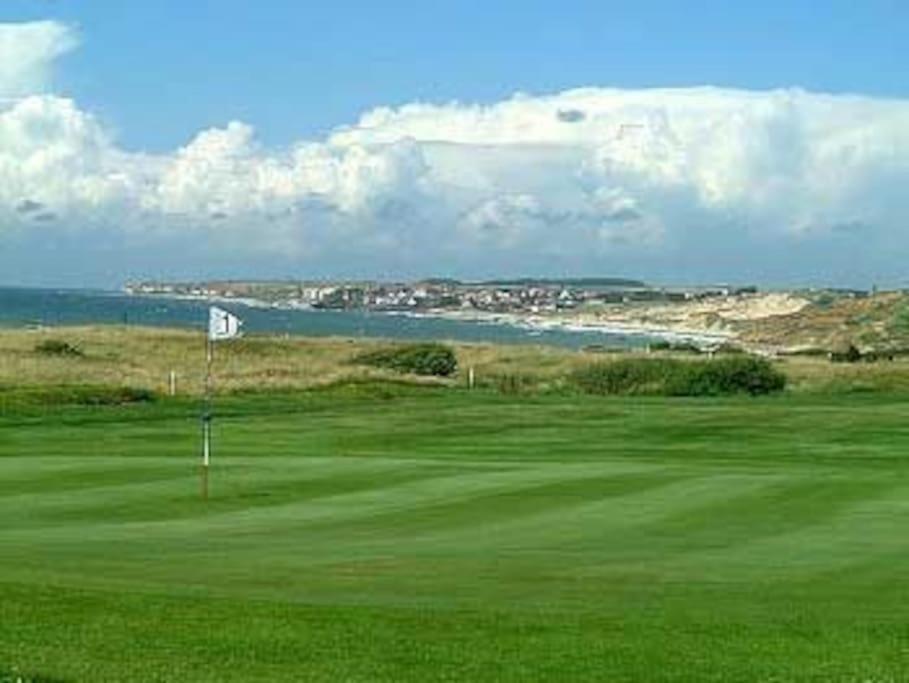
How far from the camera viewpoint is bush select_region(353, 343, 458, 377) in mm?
95250

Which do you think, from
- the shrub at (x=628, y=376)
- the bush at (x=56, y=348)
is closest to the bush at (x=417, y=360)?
the shrub at (x=628, y=376)

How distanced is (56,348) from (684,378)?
3638 centimetres

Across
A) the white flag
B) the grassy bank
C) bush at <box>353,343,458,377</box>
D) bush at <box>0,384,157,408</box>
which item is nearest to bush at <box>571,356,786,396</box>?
the grassy bank

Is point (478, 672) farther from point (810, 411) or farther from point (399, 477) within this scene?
point (810, 411)

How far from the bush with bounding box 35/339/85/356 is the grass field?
167ft

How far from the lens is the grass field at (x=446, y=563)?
14531mm

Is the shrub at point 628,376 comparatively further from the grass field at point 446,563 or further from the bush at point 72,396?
the grass field at point 446,563

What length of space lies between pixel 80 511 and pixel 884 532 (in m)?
11.7

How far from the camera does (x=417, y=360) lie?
318ft

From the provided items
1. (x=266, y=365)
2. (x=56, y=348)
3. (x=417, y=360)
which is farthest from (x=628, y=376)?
(x=56, y=348)

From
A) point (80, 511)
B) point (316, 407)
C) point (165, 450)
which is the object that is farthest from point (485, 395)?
point (80, 511)

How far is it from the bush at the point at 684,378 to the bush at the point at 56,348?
1120 inches

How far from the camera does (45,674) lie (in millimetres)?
12938

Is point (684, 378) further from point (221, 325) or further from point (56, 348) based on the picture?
point (221, 325)
